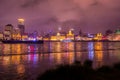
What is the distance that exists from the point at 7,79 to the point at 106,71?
636cm

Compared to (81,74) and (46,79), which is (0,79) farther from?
(81,74)

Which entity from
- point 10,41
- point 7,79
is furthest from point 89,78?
point 10,41

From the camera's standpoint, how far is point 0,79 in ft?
50.7

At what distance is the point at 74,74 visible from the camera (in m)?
11.1

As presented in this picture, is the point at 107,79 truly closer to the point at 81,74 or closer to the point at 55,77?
the point at 81,74

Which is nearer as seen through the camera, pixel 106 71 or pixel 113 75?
pixel 113 75

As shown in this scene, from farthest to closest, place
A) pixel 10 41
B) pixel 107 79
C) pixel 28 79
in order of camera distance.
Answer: pixel 10 41
pixel 28 79
pixel 107 79

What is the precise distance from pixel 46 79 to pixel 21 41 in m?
175

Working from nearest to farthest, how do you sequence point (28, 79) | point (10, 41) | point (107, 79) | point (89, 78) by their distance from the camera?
point (89, 78)
point (107, 79)
point (28, 79)
point (10, 41)

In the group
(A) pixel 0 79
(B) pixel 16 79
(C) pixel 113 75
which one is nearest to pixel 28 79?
(B) pixel 16 79

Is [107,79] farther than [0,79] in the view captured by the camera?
No

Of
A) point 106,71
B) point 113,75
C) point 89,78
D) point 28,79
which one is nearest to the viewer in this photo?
point 89,78

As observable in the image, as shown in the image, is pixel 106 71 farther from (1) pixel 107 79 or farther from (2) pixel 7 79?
(2) pixel 7 79

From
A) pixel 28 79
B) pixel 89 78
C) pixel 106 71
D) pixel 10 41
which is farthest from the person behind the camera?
pixel 10 41
